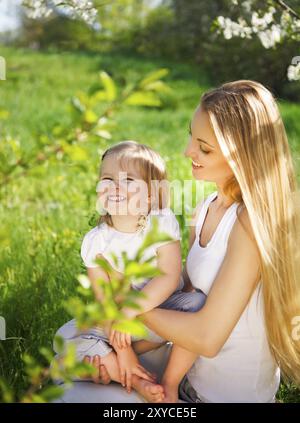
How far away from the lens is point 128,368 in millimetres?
1948

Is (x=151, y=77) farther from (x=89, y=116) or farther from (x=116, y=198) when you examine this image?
(x=116, y=198)

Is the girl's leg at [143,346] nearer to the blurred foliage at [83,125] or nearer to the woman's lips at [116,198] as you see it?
the woman's lips at [116,198]

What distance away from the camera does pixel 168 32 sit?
44.7 ft

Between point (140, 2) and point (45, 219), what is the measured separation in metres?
14.3

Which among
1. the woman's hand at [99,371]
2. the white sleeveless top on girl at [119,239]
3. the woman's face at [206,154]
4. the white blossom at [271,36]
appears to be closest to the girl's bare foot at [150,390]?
the woman's hand at [99,371]

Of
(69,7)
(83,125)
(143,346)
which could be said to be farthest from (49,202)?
(83,125)

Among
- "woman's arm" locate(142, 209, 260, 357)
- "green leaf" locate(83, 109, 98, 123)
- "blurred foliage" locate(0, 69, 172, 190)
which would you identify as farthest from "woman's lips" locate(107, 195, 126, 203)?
Result: "green leaf" locate(83, 109, 98, 123)

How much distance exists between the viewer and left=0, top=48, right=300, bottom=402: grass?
8.45 ft

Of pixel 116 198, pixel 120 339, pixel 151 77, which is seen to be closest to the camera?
pixel 151 77

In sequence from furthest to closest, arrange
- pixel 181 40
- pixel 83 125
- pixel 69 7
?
pixel 181 40, pixel 69 7, pixel 83 125

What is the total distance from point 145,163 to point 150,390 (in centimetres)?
67

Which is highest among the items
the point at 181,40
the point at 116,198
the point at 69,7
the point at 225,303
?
the point at 181,40

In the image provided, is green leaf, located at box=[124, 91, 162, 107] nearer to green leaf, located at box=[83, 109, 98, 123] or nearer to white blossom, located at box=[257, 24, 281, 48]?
green leaf, located at box=[83, 109, 98, 123]
